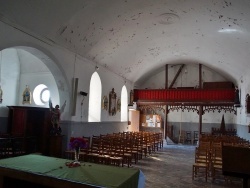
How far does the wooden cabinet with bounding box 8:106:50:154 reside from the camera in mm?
8875

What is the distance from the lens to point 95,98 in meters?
13.5

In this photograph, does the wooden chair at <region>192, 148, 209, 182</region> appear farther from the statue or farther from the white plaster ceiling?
the statue

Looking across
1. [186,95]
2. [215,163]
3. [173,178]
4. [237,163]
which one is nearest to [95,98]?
[173,178]

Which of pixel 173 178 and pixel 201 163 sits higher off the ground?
pixel 201 163

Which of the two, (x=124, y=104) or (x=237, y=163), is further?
(x=124, y=104)

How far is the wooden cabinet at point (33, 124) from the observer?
29.1ft

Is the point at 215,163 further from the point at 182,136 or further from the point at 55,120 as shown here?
the point at 182,136

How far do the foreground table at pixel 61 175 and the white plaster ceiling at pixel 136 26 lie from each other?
4.98 m

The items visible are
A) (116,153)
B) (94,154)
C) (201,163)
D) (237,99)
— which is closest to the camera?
(201,163)

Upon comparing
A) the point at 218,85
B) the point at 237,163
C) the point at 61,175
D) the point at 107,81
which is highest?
the point at 218,85

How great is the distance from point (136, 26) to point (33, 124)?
6485 millimetres

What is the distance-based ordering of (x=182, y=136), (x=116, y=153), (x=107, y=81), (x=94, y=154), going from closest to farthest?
1. (x=94, y=154)
2. (x=116, y=153)
3. (x=107, y=81)
4. (x=182, y=136)

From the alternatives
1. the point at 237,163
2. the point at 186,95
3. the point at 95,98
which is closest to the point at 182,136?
the point at 186,95

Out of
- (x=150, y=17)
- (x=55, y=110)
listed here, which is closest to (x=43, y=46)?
(x=55, y=110)
